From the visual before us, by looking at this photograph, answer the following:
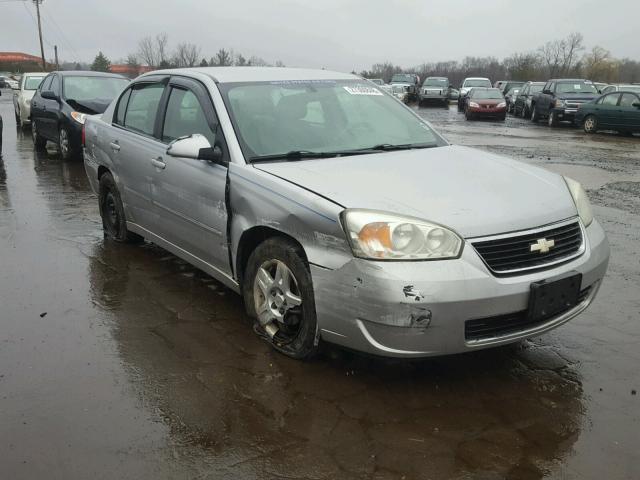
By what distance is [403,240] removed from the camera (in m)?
3.09

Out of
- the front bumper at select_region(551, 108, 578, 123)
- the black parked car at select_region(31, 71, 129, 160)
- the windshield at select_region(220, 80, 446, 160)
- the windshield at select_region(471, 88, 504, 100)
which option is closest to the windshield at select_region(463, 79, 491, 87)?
the windshield at select_region(471, 88, 504, 100)

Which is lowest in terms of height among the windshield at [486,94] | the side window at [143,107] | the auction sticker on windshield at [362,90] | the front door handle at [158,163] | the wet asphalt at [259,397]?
the wet asphalt at [259,397]

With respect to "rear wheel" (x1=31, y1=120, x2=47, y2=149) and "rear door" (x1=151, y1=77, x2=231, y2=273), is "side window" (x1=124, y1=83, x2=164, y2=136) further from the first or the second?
"rear wheel" (x1=31, y1=120, x2=47, y2=149)

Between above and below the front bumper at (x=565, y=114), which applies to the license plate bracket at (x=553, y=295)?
above

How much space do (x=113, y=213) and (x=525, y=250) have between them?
4.22 m

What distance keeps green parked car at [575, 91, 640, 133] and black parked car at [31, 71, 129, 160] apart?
14.6 metres

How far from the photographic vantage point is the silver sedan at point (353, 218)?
10.1ft

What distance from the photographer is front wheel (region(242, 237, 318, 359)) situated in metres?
3.46

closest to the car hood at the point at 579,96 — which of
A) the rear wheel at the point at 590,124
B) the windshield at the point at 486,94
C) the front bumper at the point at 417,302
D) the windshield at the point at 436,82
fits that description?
the rear wheel at the point at 590,124

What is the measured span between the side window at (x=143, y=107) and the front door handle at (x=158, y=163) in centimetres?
33

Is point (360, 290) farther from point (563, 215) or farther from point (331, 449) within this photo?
point (563, 215)

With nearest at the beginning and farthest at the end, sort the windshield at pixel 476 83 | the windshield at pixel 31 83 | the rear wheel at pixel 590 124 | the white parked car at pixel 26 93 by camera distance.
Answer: the white parked car at pixel 26 93 < the windshield at pixel 31 83 < the rear wheel at pixel 590 124 < the windshield at pixel 476 83

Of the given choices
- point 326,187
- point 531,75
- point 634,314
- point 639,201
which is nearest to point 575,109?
point 639,201

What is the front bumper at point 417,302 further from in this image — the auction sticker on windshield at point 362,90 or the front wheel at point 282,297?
the auction sticker on windshield at point 362,90
